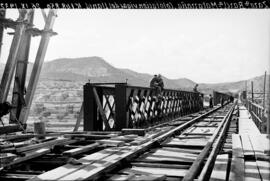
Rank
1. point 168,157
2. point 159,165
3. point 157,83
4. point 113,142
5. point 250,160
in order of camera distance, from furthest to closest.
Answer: point 157,83
point 113,142
point 168,157
point 250,160
point 159,165

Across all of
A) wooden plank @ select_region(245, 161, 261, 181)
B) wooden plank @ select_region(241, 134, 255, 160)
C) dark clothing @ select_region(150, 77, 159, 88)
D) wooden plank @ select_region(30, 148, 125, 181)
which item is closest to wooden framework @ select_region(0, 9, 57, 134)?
dark clothing @ select_region(150, 77, 159, 88)

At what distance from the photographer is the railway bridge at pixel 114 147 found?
4.70 m

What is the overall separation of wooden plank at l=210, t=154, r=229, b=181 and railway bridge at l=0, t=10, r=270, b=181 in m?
0.01

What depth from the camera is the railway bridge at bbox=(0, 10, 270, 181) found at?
4.70 metres

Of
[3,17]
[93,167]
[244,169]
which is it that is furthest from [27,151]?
[3,17]

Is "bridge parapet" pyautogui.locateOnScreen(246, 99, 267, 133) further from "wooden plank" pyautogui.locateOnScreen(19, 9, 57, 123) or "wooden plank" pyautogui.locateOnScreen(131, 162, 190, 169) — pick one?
"wooden plank" pyautogui.locateOnScreen(19, 9, 57, 123)

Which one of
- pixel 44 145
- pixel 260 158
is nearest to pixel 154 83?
pixel 44 145

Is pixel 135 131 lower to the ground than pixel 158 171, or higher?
higher

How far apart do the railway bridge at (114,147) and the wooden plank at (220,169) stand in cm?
1

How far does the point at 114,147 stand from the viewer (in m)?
6.59

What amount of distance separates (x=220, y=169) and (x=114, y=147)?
2.36m

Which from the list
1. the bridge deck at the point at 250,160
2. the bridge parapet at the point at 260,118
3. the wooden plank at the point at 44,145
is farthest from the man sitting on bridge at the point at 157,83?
the wooden plank at the point at 44,145

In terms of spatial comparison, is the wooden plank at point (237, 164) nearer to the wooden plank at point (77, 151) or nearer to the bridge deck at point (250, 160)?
the bridge deck at point (250, 160)

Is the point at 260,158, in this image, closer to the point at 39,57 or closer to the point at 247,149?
the point at 247,149
